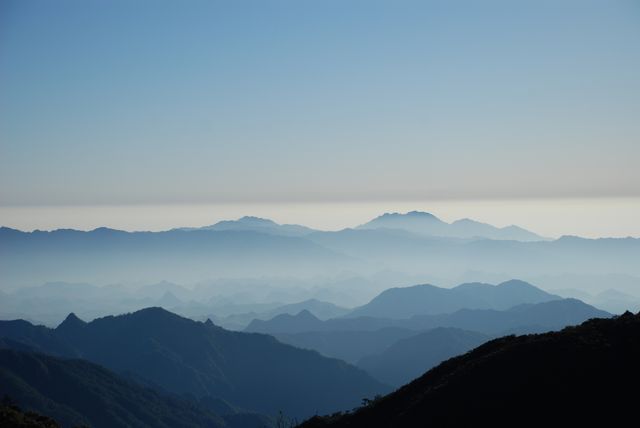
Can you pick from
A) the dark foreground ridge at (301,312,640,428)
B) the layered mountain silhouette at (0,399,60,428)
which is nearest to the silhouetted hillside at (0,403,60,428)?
the layered mountain silhouette at (0,399,60,428)

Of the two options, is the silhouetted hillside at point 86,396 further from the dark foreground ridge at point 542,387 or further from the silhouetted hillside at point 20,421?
the dark foreground ridge at point 542,387

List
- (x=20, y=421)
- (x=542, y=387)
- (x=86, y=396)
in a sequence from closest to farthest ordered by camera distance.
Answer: (x=542, y=387), (x=20, y=421), (x=86, y=396)

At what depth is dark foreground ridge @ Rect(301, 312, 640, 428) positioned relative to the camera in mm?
37844

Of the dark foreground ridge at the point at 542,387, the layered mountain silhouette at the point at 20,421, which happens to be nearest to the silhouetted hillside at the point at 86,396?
the layered mountain silhouette at the point at 20,421

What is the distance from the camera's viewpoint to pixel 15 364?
179 meters

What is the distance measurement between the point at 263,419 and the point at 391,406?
489 ft

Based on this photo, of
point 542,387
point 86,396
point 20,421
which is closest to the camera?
point 542,387

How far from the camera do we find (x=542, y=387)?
40969 millimetres

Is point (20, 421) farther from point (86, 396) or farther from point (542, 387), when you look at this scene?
point (86, 396)

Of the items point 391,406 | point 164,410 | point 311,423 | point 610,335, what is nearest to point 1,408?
point 311,423

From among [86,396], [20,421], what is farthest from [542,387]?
[86,396]

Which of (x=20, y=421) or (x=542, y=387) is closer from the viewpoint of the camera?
(x=542, y=387)

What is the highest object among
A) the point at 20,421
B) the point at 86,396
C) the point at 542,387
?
the point at 542,387

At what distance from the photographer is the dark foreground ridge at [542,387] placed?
37.8m
